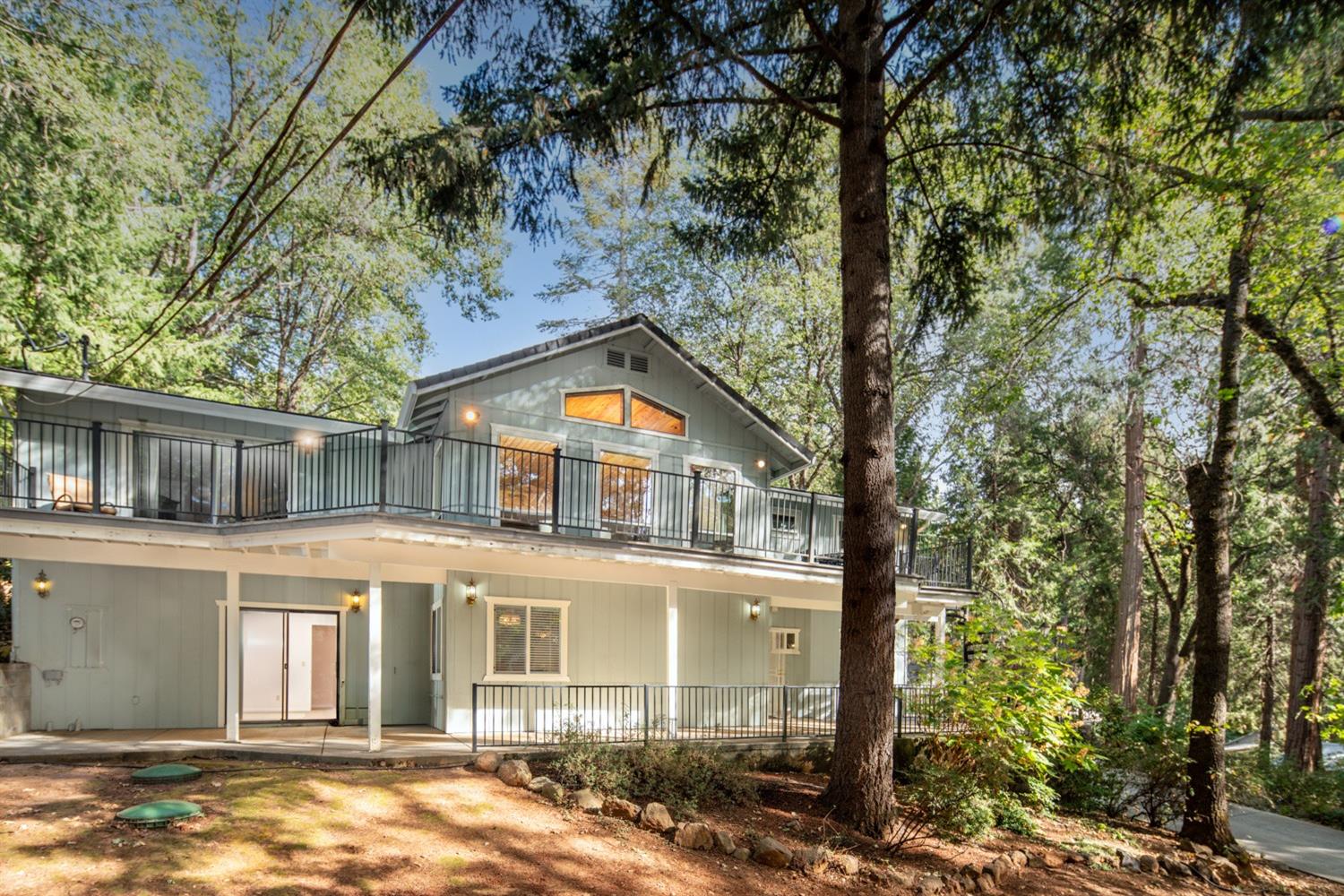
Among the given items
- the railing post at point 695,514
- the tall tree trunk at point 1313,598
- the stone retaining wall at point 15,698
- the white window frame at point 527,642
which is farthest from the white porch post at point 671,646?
the tall tree trunk at point 1313,598

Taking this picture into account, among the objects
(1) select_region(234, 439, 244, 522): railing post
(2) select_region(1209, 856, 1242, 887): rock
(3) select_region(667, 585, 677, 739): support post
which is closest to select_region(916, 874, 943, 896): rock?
(2) select_region(1209, 856, 1242, 887): rock

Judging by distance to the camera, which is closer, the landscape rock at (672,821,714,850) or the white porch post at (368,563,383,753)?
the landscape rock at (672,821,714,850)

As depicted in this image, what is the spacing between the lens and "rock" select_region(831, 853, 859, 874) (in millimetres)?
7746

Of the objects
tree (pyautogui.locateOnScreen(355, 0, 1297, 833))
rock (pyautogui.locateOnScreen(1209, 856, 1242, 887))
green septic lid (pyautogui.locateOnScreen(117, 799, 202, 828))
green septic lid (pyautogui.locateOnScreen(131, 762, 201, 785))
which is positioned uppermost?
tree (pyautogui.locateOnScreen(355, 0, 1297, 833))

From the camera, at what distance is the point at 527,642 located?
12672mm

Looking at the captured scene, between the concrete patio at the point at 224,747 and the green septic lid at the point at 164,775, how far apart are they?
1.20 m

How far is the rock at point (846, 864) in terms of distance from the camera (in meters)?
7.75

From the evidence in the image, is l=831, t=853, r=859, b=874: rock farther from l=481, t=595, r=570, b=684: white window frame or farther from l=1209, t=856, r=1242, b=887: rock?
l=481, t=595, r=570, b=684: white window frame

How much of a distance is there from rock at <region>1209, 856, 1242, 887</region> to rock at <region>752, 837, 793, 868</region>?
5.75 metres

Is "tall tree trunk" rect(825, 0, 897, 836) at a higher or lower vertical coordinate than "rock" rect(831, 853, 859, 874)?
higher

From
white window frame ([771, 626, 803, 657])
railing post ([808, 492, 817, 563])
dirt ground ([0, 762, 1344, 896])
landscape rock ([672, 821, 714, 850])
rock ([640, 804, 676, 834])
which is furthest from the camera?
white window frame ([771, 626, 803, 657])

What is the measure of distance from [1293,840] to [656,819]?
10.3m

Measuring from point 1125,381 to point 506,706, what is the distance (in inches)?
604

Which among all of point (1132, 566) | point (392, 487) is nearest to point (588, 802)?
point (392, 487)
